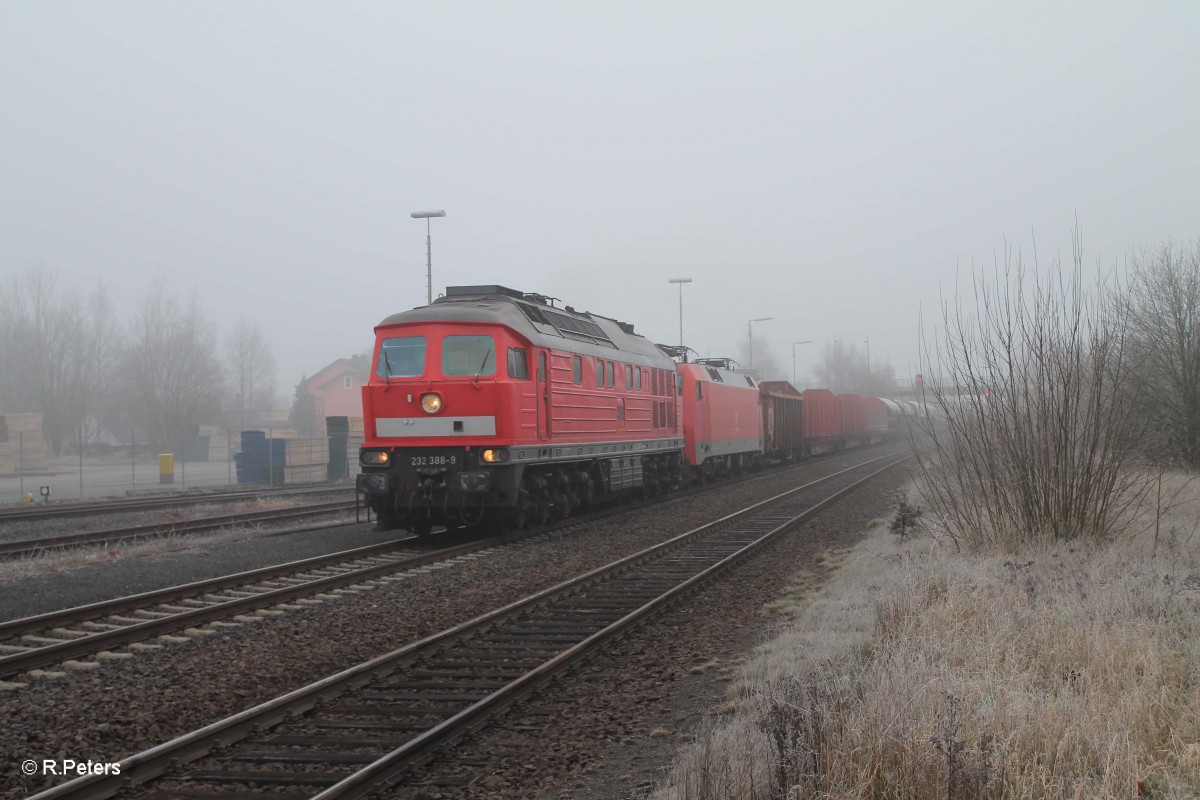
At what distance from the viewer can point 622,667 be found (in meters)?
7.30

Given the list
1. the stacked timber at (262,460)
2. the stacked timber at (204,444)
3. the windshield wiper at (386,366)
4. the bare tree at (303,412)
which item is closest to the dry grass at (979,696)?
the windshield wiper at (386,366)

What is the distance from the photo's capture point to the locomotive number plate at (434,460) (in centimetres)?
1365

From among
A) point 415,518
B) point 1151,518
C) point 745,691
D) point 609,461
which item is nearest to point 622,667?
point 745,691

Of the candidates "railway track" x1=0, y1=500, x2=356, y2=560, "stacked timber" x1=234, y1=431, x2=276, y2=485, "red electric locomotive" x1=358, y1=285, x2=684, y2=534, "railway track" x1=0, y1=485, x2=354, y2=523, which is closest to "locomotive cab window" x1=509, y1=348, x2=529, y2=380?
"red electric locomotive" x1=358, y1=285, x2=684, y2=534

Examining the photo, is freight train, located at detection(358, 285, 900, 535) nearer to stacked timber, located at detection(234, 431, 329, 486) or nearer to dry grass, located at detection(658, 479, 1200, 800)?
dry grass, located at detection(658, 479, 1200, 800)

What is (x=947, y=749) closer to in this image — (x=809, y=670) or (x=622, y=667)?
(x=809, y=670)

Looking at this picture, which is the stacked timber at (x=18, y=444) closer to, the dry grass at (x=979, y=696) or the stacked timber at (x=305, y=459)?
the stacked timber at (x=305, y=459)

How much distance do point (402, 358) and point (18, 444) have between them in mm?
37289

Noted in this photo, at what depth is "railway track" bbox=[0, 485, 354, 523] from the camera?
1939 cm

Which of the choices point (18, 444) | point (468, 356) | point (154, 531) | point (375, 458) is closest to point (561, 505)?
point (468, 356)

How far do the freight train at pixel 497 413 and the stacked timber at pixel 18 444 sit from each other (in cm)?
3079

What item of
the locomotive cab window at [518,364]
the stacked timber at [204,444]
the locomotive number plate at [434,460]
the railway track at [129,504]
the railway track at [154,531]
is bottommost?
the railway track at [154,531]

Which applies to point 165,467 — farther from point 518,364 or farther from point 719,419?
point 518,364

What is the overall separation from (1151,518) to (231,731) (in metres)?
12.0
